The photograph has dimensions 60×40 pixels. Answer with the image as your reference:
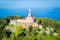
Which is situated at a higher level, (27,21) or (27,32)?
(27,21)

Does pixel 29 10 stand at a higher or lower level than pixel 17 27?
higher

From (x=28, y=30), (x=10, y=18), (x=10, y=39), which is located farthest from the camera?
(x=10, y=18)

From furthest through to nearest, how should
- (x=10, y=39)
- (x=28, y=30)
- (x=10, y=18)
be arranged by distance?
(x=10, y=18)
(x=28, y=30)
(x=10, y=39)

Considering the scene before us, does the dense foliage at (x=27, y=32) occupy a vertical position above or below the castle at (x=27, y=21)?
below

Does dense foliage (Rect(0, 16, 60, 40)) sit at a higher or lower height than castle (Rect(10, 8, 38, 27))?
lower

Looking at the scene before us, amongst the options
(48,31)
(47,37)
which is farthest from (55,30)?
(47,37)

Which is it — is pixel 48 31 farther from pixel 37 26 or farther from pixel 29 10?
pixel 29 10

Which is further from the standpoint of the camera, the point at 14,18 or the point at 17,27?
the point at 14,18

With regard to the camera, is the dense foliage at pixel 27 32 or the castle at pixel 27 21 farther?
the castle at pixel 27 21

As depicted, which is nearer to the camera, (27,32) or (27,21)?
(27,32)

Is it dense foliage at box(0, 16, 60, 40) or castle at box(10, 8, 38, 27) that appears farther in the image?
castle at box(10, 8, 38, 27)
